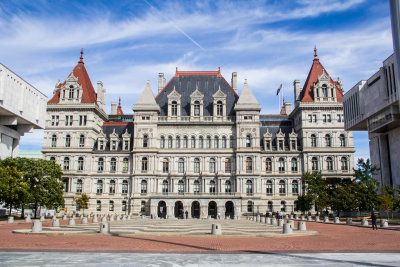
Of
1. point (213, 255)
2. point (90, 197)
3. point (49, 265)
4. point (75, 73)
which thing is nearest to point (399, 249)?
point (213, 255)

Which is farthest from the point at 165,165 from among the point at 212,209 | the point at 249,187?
the point at 249,187

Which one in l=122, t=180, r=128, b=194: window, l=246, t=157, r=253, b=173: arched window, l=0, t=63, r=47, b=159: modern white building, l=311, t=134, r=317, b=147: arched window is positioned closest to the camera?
l=0, t=63, r=47, b=159: modern white building

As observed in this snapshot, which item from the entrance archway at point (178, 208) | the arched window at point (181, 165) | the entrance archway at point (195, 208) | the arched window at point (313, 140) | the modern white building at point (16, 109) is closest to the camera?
the modern white building at point (16, 109)

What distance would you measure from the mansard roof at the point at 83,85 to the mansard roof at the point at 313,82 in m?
42.2

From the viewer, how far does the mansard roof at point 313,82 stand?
75938mm

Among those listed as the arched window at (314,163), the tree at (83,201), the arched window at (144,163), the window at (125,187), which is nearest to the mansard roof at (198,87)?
the arched window at (144,163)

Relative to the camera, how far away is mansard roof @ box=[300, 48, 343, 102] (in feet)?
249

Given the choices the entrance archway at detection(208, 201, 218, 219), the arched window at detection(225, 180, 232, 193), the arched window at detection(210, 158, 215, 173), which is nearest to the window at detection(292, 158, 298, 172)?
the arched window at detection(225, 180, 232, 193)

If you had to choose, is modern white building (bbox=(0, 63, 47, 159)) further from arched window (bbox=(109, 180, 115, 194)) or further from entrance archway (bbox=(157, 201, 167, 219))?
entrance archway (bbox=(157, 201, 167, 219))

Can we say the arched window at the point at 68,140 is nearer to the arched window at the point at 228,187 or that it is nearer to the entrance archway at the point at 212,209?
the entrance archway at the point at 212,209

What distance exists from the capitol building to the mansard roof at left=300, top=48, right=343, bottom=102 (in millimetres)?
280

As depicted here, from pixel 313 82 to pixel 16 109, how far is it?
54.2 metres

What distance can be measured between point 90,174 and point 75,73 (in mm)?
21675

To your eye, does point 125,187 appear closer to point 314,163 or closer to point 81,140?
point 81,140
